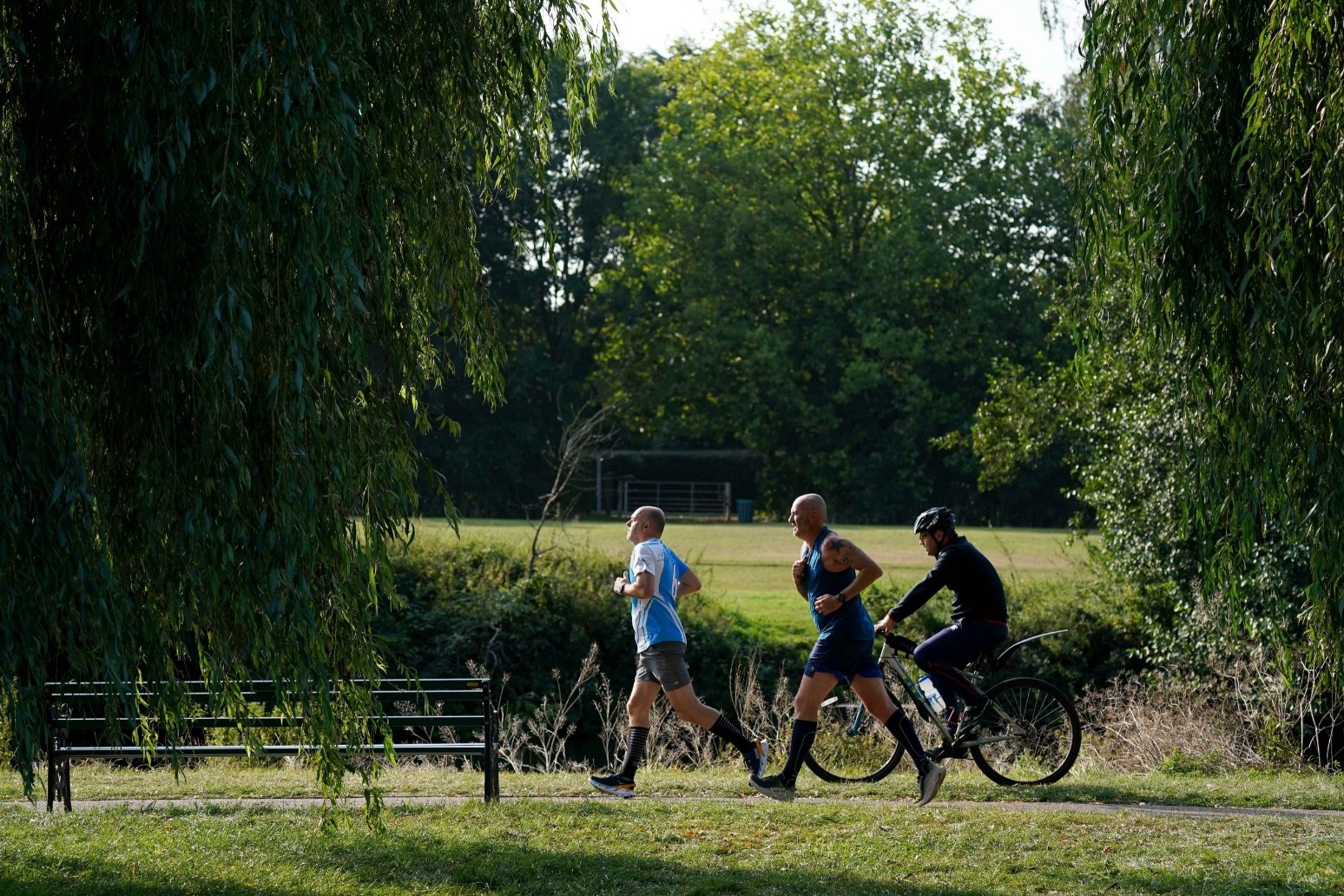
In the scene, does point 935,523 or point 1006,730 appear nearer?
point 935,523

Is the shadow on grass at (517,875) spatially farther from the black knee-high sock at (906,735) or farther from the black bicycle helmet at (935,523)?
the black bicycle helmet at (935,523)

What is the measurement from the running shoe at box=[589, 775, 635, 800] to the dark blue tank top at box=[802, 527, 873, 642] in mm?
1581

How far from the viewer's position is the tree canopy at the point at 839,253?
51.5 metres

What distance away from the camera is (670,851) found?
303 inches

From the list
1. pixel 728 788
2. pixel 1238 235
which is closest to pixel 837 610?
pixel 728 788

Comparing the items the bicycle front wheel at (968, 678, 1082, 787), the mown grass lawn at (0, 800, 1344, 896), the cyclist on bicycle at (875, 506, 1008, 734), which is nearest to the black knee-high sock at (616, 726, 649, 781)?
the mown grass lawn at (0, 800, 1344, 896)

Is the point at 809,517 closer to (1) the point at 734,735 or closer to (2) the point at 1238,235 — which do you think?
(1) the point at 734,735

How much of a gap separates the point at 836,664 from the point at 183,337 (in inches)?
180

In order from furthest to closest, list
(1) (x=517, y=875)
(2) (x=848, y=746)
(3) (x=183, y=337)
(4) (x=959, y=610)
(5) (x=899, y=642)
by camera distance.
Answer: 1. (2) (x=848, y=746)
2. (5) (x=899, y=642)
3. (4) (x=959, y=610)
4. (1) (x=517, y=875)
5. (3) (x=183, y=337)

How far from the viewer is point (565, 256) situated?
60.1 metres

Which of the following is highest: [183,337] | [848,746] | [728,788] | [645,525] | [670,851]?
[183,337]

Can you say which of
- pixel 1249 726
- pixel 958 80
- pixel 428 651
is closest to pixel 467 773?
pixel 1249 726

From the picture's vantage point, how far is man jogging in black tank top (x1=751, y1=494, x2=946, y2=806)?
Result: 9008mm

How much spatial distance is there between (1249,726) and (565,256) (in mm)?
46573
